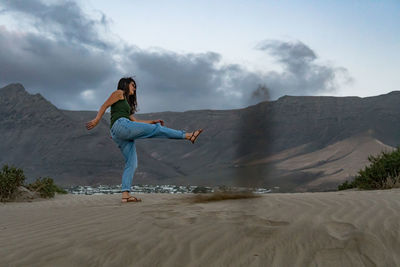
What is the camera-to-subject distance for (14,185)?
8969 millimetres

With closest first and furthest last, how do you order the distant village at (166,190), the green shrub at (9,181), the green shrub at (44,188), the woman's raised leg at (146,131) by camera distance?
the woman's raised leg at (146,131), the distant village at (166,190), the green shrub at (9,181), the green shrub at (44,188)

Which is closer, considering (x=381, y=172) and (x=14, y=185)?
(x=14, y=185)

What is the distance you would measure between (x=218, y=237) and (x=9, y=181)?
277 inches

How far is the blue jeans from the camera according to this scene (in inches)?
227

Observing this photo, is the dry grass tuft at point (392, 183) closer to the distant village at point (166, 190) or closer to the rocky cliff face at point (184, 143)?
the distant village at point (166, 190)

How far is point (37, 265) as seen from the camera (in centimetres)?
292

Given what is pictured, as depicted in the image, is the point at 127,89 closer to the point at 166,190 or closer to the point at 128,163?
the point at 128,163

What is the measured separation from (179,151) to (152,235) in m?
69.0

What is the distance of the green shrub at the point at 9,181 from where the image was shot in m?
A: 8.74

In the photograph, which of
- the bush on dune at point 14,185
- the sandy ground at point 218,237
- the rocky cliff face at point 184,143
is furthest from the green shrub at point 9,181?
the rocky cliff face at point 184,143

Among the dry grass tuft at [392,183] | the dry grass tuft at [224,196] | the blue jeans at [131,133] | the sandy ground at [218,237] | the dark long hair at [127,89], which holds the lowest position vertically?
the sandy ground at [218,237]

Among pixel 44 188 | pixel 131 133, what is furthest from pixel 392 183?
pixel 44 188

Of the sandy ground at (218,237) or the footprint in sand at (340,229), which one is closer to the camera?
the sandy ground at (218,237)

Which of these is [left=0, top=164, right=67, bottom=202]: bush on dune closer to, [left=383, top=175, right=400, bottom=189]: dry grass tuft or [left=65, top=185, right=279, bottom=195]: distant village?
[left=65, top=185, right=279, bottom=195]: distant village
